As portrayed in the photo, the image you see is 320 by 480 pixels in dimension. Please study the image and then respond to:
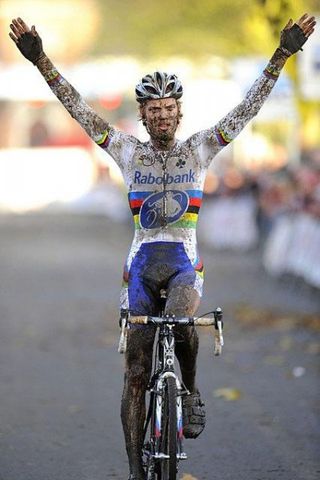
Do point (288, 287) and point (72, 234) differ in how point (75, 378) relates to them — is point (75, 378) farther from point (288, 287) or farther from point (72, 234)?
point (72, 234)

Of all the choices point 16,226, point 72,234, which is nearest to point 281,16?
point 72,234

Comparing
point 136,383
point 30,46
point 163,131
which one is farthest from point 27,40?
point 136,383

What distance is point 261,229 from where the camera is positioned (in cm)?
2802

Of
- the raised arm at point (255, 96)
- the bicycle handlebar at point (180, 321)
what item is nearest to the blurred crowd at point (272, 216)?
the raised arm at point (255, 96)

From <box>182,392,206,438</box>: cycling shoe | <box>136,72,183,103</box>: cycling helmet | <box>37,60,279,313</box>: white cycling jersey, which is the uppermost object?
<box>136,72,183,103</box>: cycling helmet

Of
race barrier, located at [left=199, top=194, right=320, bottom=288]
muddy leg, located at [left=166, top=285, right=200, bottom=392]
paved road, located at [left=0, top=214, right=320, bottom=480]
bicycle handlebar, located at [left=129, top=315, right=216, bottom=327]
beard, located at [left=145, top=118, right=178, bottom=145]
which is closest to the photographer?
bicycle handlebar, located at [left=129, top=315, right=216, bottom=327]

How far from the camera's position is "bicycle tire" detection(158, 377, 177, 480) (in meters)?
6.82

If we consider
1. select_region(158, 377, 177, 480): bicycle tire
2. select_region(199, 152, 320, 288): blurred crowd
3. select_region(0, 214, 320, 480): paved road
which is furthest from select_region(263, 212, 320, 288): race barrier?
select_region(158, 377, 177, 480): bicycle tire

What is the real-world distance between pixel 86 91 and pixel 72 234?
1204 centimetres

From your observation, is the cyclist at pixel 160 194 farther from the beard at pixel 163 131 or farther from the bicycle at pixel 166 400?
the bicycle at pixel 166 400

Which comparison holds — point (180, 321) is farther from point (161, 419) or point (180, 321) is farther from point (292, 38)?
point (292, 38)

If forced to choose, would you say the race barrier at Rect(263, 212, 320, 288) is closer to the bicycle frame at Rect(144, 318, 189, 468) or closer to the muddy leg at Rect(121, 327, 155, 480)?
the muddy leg at Rect(121, 327, 155, 480)

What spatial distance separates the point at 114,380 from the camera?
1187 centimetres

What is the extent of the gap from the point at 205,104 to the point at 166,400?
30.1 m
